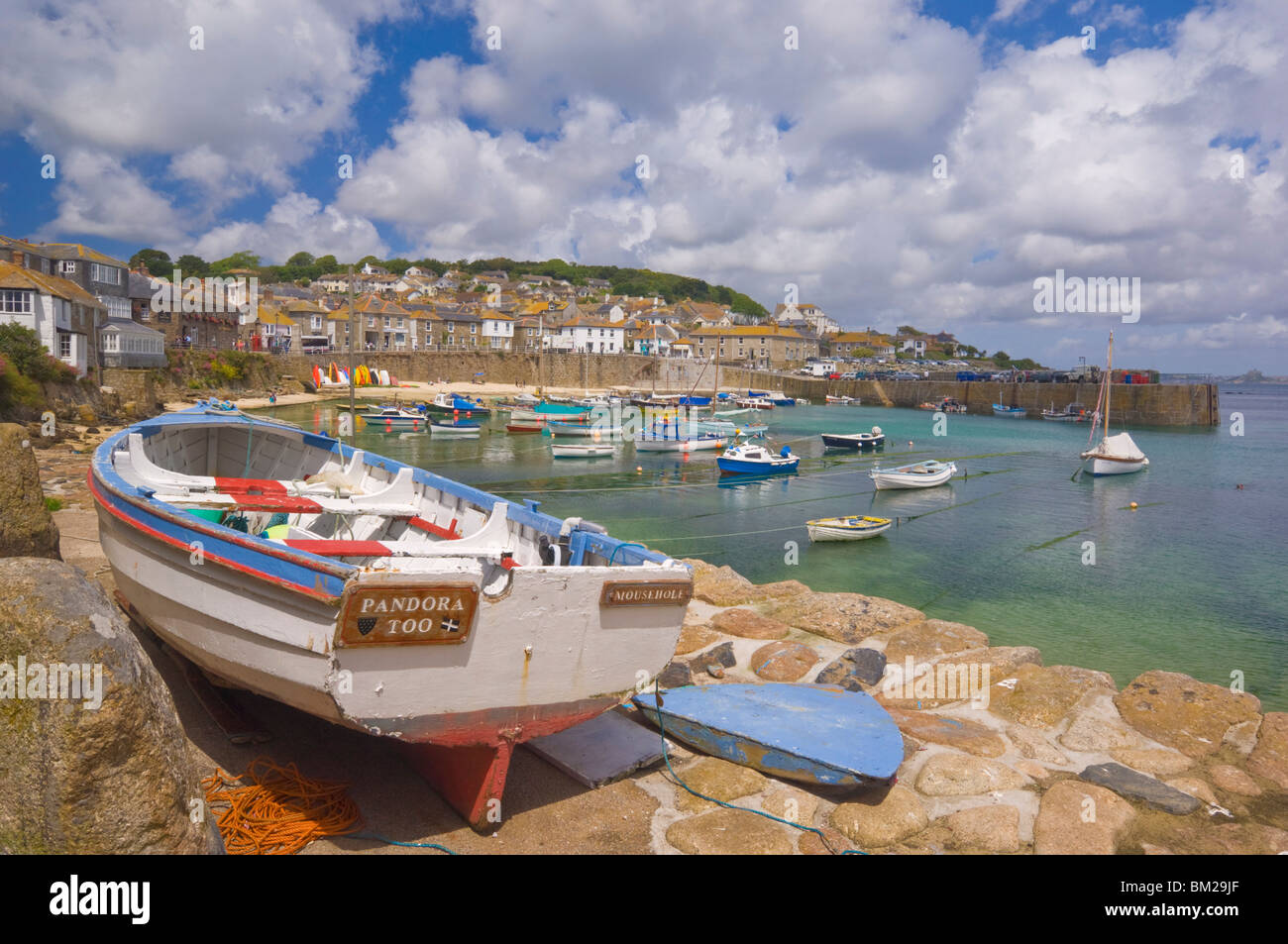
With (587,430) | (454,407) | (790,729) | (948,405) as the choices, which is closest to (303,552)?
(790,729)

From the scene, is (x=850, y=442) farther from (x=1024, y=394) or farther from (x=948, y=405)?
(x=1024, y=394)

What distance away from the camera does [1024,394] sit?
92.1 metres

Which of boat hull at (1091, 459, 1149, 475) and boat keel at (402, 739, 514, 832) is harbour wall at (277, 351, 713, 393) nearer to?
boat hull at (1091, 459, 1149, 475)

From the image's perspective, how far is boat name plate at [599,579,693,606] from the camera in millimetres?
6164

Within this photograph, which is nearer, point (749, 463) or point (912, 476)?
point (912, 476)

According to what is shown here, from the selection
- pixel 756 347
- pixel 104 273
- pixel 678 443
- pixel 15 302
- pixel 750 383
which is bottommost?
pixel 678 443

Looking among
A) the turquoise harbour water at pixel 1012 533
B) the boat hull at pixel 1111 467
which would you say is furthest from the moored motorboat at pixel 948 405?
the boat hull at pixel 1111 467

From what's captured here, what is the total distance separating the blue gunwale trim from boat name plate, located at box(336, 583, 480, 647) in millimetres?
250

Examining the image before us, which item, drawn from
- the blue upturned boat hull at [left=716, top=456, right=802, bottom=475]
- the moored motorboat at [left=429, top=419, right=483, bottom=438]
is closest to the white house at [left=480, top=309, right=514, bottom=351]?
the moored motorboat at [left=429, top=419, right=483, bottom=438]

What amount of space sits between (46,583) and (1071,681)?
34.8ft

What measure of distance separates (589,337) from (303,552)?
102 meters

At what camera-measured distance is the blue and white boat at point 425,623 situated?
5.54m

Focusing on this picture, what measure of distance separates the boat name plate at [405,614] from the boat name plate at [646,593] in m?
1.08

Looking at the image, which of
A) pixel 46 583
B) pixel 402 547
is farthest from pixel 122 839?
pixel 402 547
